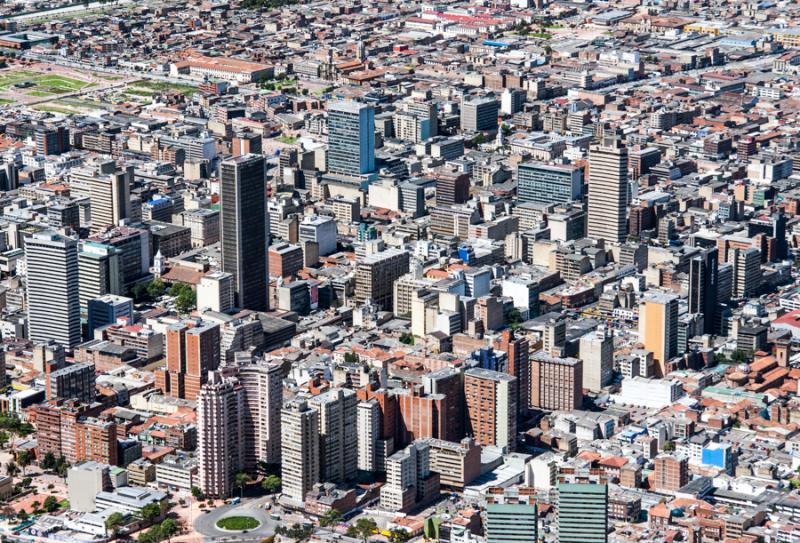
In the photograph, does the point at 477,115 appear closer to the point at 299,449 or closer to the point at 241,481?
the point at 241,481

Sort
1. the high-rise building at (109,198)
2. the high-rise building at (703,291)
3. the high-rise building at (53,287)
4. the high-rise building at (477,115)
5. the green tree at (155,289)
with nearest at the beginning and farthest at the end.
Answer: the high-rise building at (53,287), the high-rise building at (703,291), the green tree at (155,289), the high-rise building at (109,198), the high-rise building at (477,115)

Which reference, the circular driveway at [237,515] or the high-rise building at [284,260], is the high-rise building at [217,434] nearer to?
the circular driveway at [237,515]

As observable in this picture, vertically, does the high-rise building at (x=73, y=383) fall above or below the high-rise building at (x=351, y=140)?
below

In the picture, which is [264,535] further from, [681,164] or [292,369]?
[681,164]

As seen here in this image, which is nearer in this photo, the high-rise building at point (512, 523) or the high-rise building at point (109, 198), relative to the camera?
the high-rise building at point (512, 523)

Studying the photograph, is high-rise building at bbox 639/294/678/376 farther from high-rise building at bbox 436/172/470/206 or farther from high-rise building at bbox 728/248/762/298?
high-rise building at bbox 436/172/470/206

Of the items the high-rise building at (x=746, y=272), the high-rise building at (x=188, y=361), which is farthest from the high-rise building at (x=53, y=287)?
the high-rise building at (x=746, y=272)
